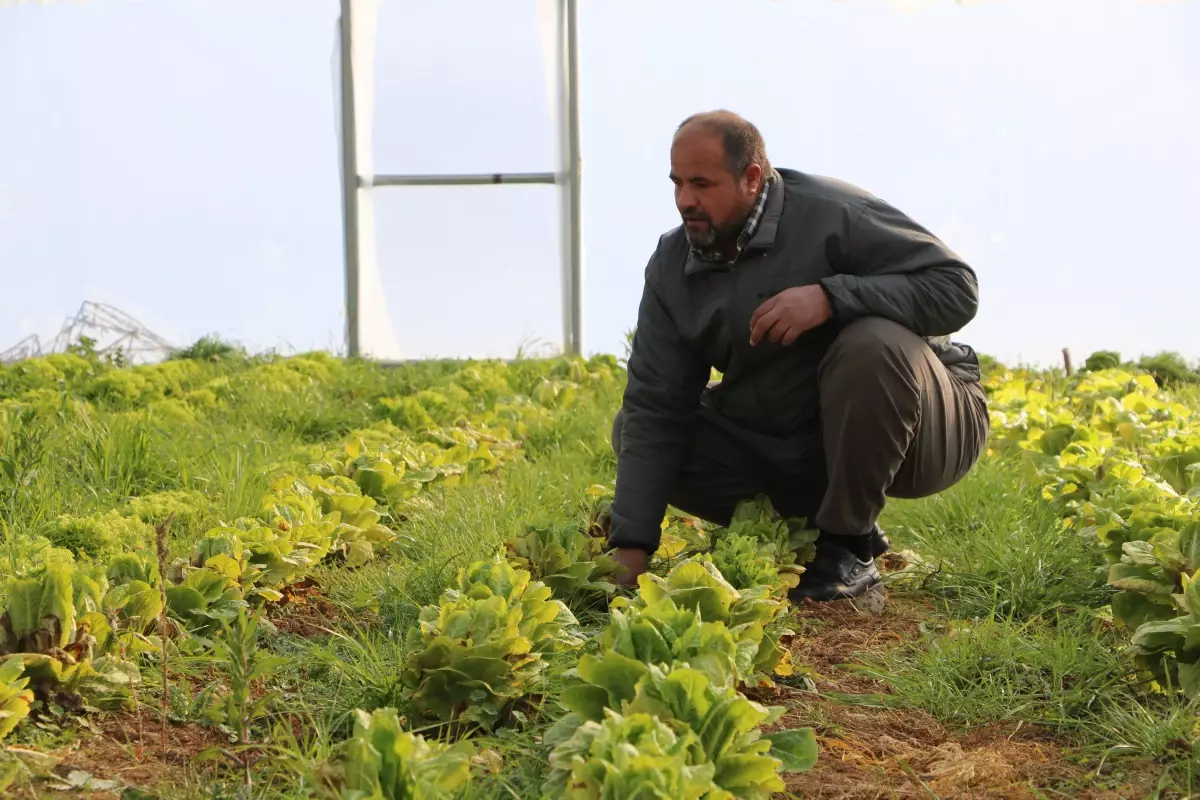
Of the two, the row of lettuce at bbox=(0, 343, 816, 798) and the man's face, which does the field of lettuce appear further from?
the man's face

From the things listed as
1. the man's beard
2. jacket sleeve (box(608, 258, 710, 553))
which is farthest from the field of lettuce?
the man's beard

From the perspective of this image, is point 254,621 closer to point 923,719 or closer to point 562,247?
point 923,719

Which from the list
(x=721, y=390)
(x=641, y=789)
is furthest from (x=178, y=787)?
(x=721, y=390)

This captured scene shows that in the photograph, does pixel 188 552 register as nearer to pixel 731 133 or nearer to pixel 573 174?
pixel 731 133

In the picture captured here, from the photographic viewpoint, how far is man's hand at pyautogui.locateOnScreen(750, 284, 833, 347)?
9.48 feet

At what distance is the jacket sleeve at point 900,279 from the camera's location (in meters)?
2.95

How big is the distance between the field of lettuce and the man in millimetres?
163

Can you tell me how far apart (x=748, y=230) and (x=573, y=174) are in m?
4.73

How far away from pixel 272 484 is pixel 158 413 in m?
1.65

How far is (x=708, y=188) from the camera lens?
3.00 metres

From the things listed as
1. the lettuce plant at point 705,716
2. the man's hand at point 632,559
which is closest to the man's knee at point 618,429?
the man's hand at point 632,559

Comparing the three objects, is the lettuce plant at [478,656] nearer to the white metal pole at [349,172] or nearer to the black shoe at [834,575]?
the black shoe at [834,575]

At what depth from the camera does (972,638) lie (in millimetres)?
2645

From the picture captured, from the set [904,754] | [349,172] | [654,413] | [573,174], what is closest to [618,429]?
[654,413]
